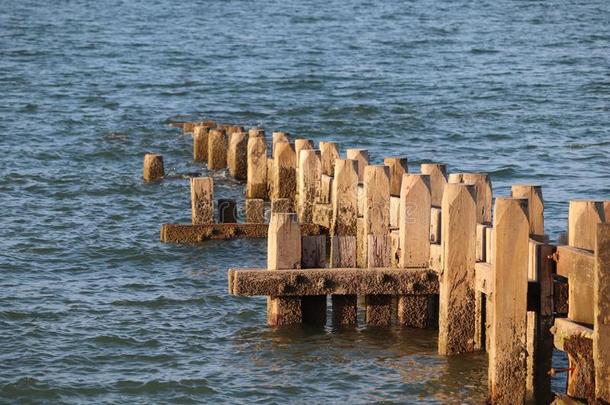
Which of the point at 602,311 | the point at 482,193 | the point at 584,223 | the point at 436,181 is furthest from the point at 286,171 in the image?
the point at 602,311

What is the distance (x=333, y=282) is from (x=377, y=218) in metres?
1.35

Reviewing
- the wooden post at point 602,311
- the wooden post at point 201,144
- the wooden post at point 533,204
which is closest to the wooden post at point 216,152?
the wooden post at point 201,144

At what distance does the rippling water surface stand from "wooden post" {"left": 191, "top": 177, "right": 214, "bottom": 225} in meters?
0.33

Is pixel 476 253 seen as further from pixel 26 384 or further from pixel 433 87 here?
pixel 433 87

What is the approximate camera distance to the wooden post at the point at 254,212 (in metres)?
16.8

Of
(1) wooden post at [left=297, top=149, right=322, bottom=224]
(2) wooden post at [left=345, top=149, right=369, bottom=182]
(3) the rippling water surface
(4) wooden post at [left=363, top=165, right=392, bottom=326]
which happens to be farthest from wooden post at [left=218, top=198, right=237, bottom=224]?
(4) wooden post at [left=363, top=165, right=392, bottom=326]

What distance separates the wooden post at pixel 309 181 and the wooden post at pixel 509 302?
6.15 m

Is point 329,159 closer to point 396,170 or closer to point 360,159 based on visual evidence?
point 360,159

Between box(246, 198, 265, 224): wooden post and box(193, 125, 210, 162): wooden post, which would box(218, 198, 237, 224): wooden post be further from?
box(193, 125, 210, 162): wooden post

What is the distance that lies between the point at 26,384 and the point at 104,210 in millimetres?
8302

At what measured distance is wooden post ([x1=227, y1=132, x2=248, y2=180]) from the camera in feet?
69.4

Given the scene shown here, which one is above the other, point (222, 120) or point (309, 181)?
point (222, 120)

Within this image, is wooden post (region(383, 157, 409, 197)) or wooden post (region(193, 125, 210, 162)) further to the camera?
wooden post (region(193, 125, 210, 162))

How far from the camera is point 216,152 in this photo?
2234 centimetres
